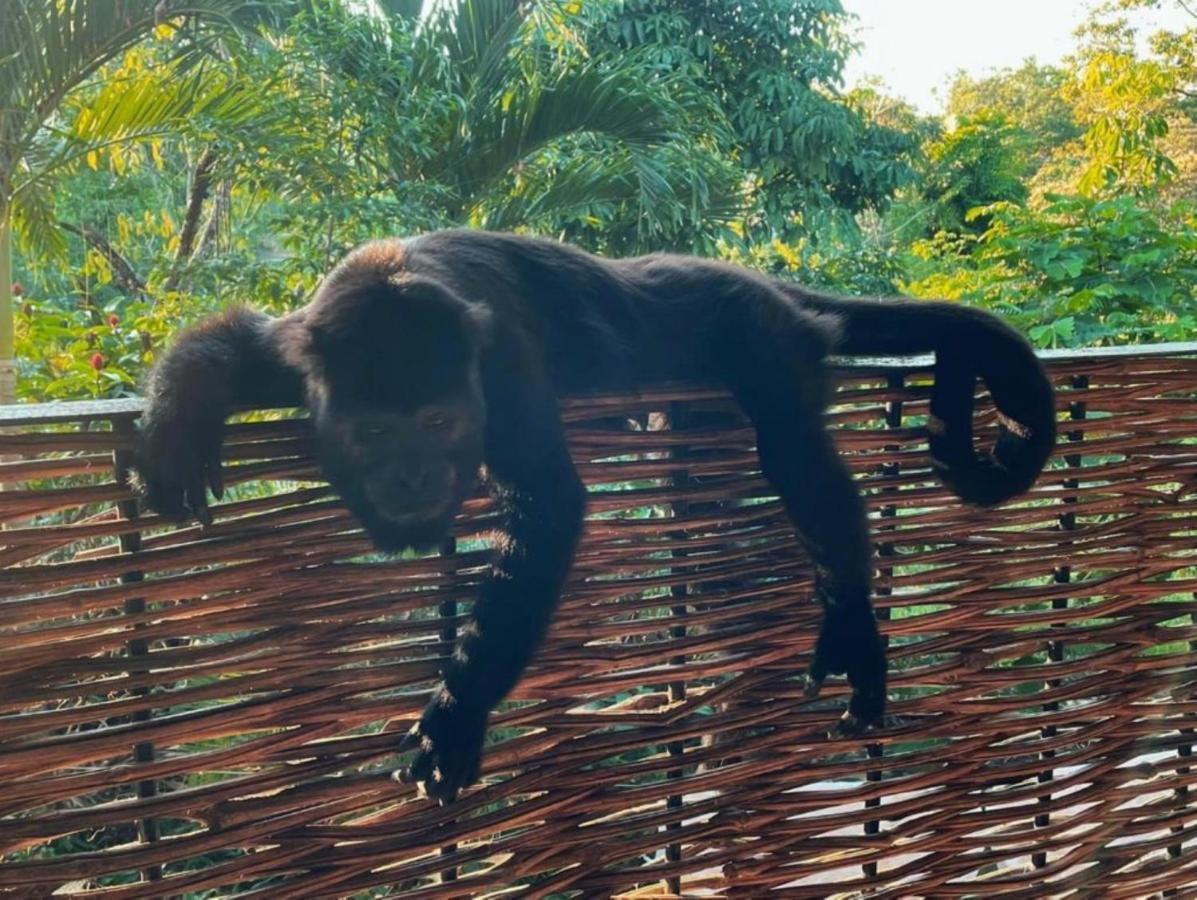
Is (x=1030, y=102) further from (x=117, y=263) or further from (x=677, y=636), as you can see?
(x=677, y=636)

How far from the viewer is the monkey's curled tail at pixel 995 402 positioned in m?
2.69

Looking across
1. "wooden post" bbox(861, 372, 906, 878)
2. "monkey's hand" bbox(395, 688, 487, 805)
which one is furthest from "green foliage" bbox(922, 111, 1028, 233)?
"monkey's hand" bbox(395, 688, 487, 805)

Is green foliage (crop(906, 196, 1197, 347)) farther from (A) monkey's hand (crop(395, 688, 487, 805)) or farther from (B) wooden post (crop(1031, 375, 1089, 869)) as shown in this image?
(A) monkey's hand (crop(395, 688, 487, 805))

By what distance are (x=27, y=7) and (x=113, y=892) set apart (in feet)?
12.5

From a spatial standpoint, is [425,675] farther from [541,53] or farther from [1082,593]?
[541,53]

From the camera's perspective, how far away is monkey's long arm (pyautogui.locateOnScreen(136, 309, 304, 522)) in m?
1.84

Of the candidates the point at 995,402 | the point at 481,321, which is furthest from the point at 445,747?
the point at 995,402

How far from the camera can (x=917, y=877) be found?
2.84 metres

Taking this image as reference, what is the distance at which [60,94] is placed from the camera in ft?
15.6

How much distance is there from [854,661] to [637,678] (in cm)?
51

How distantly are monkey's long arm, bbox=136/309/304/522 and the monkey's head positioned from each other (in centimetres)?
8

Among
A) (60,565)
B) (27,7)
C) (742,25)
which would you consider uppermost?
(742,25)

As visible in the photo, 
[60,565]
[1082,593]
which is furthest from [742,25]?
[60,565]

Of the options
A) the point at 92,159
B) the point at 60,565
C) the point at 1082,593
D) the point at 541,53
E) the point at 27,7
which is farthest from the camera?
the point at 541,53
